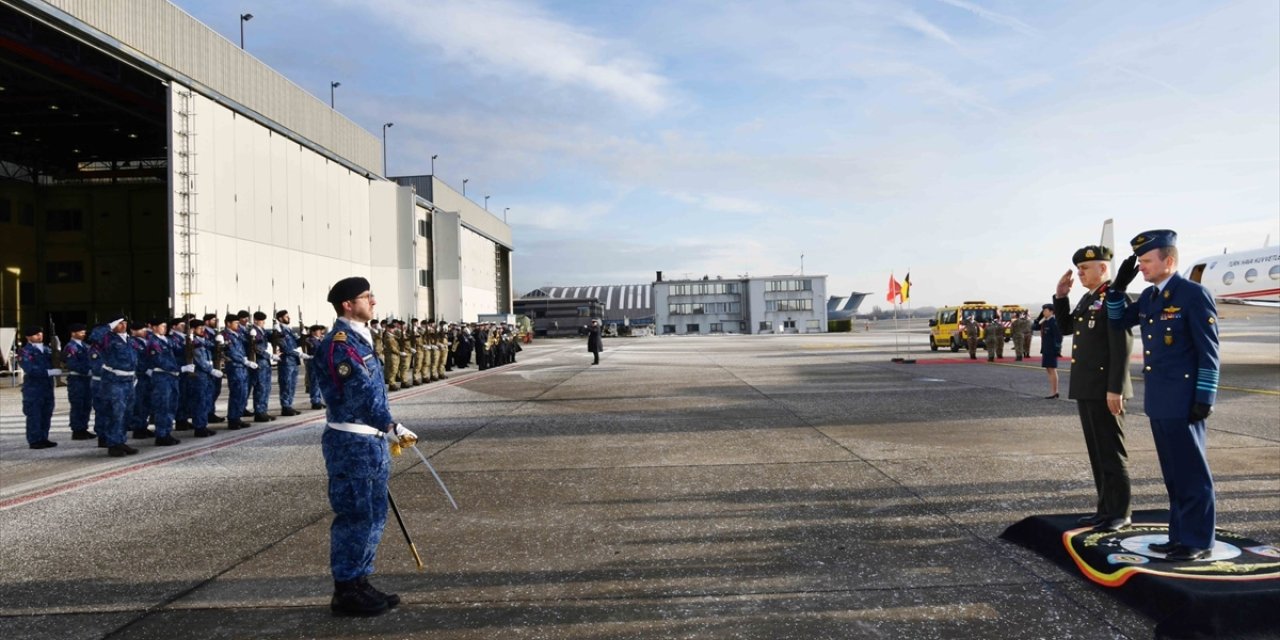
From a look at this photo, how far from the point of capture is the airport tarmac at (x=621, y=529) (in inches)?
144

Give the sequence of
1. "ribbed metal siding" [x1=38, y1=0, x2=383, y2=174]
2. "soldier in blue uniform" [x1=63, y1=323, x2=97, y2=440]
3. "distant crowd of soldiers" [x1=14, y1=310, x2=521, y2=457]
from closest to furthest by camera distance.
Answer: "distant crowd of soldiers" [x1=14, y1=310, x2=521, y2=457], "soldier in blue uniform" [x1=63, y1=323, x2=97, y2=440], "ribbed metal siding" [x1=38, y1=0, x2=383, y2=174]

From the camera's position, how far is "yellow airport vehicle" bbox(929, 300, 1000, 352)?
28.2 m

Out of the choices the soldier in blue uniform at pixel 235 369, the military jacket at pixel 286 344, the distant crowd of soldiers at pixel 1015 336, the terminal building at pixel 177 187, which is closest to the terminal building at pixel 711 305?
the terminal building at pixel 177 187

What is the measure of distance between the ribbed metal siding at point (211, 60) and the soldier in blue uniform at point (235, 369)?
12137 mm

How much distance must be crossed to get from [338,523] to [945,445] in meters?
6.75

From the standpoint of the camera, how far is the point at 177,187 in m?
22.4

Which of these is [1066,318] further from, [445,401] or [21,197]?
[21,197]

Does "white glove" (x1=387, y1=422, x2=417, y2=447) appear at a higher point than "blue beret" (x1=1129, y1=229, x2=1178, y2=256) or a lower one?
lower

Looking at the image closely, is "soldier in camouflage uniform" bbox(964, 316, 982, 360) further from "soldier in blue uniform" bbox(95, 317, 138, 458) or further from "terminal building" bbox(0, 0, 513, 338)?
"terminal building" bbox(0, 0, 513, 338)

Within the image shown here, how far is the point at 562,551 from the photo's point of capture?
4.73 m

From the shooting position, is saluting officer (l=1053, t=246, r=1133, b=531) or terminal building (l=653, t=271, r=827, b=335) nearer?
saluting officer (l=1053, t=246, r=1133, b=531)

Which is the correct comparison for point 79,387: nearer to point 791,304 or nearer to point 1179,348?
point 1179,348

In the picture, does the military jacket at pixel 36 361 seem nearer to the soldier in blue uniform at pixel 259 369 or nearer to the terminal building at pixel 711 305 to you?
the soldier in blue uniform at pixel 259 369

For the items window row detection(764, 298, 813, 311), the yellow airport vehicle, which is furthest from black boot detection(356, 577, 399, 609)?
window row detection(764, 298, 813, 311)
